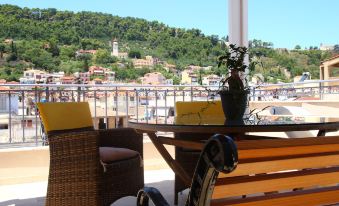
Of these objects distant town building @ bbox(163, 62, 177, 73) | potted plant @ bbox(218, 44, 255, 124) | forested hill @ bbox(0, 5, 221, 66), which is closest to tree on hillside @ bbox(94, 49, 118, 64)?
forested hill @ bbox(0, 5, 221, 66)

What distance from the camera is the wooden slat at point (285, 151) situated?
4.09 ft

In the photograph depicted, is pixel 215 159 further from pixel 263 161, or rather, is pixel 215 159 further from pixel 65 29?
pixel 65 29

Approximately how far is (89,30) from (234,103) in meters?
8.72

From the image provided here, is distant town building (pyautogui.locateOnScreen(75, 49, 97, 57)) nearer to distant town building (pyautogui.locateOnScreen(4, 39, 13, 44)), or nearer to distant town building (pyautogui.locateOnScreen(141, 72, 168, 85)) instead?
distant town building (pyautogui.locateOnScreen(4, 39, 13, 44))

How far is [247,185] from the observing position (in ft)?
4.21

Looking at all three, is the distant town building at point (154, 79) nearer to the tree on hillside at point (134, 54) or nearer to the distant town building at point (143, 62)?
the distant town building at point (143, 62)

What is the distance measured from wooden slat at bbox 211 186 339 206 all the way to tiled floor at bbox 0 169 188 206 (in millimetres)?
1871

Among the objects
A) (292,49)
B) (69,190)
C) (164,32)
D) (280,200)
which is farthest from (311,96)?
(280,200)

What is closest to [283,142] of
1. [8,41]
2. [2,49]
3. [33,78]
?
[33,78]

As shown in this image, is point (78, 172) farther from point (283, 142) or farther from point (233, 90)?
point (283, 142)

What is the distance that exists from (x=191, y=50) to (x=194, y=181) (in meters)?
7.81

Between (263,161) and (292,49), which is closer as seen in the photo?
(263,161)

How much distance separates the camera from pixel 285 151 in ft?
4.29

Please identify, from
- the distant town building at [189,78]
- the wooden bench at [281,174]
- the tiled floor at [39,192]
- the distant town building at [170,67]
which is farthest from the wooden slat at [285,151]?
the distant town building at [170,67]
